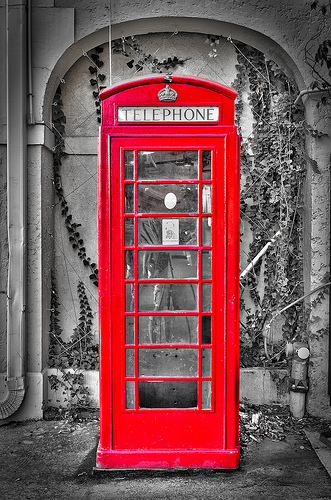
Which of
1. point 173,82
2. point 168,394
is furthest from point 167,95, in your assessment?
point 168,394

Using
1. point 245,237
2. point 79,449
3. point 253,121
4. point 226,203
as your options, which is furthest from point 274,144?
point 79,449

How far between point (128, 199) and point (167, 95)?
76 cm

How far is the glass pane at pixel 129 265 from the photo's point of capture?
136 inches

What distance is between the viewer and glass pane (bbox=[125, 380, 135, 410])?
351cm

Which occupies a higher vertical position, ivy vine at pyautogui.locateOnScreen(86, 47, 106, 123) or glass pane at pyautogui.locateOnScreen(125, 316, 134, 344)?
ivy vine at pyautogui.locateOnScreen(86, 47, 106, 123)

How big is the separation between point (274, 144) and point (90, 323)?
8.37ft

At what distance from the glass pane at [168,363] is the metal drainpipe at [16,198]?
1469 mm

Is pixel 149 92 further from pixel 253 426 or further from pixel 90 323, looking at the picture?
pixel 253 426

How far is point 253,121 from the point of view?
483cm

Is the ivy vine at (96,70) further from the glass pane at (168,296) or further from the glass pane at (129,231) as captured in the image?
the glass pane at (168,296)

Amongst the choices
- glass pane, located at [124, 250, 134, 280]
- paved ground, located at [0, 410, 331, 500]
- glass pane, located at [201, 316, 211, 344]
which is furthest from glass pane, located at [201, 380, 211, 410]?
glass pane, located at [124, 250, 134, 280]

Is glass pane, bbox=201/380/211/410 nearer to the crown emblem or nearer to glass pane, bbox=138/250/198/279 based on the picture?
glass pane, bbox=138/250/198/279

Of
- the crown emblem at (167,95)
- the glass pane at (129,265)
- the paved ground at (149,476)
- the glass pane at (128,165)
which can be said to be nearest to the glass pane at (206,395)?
the paved ground at (149,476)

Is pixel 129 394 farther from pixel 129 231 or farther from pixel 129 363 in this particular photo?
pixel 129 231
